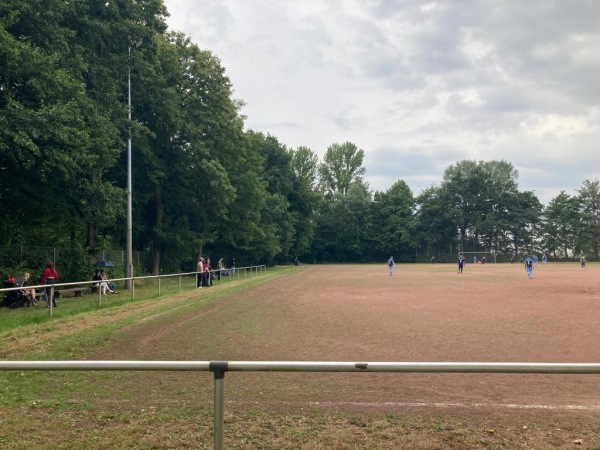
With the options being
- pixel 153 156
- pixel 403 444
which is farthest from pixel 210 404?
pixel 153 156

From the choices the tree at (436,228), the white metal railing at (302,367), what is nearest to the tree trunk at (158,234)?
the white metal railing at (302,367)

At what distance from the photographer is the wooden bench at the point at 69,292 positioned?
19923 millimetres

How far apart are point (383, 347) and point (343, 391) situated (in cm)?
349

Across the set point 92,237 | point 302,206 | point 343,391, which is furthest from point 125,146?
point 302,206

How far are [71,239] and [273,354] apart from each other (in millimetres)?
22848

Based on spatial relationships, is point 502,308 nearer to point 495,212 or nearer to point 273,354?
point 273,354

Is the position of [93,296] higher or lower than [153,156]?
lower

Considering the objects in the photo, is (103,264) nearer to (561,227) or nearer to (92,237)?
(92,237)

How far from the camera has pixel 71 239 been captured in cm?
2819

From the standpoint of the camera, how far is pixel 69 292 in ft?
69.8

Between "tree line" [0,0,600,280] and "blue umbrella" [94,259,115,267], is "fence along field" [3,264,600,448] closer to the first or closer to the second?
"tree line" [0,0,600,280]

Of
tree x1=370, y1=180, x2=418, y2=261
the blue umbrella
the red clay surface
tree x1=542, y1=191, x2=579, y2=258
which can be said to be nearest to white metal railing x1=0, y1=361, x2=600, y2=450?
the red clay surface

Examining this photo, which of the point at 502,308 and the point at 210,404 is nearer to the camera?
the point at 210,404

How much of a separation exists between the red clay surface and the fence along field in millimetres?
31
